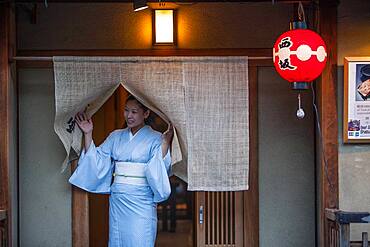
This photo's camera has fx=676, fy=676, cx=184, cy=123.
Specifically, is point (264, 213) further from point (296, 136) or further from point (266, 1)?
point (266, 1)

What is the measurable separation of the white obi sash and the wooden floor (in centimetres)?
320

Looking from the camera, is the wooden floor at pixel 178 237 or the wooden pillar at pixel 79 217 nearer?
the wooden pillar at pixel 79 217

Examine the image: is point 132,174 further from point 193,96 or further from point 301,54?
point 301,54

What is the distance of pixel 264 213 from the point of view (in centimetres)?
802

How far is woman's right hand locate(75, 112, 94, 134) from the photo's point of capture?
766 centimetres

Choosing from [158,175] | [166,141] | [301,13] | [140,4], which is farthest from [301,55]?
[158,175]

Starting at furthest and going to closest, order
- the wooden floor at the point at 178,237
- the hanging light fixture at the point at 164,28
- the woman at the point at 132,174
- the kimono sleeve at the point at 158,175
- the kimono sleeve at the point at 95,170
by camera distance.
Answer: the wooden floor at the point at 178,237
the hanging light fixture at the point at 164,28
the kimono sleeve at the point at 95,170
the woman at the point at 132,174
the kimono sleeve at the point at 158,175

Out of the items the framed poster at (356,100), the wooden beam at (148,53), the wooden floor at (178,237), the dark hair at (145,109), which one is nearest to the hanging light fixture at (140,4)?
the wooden beam at (148,53)

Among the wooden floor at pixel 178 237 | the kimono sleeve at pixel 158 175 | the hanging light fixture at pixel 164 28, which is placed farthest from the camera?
the wooden floor at pixel 178 237

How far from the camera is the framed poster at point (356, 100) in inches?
286

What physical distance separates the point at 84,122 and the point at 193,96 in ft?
4.29

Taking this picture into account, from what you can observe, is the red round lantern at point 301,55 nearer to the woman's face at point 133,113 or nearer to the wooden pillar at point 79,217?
the woman's face at point 133,113

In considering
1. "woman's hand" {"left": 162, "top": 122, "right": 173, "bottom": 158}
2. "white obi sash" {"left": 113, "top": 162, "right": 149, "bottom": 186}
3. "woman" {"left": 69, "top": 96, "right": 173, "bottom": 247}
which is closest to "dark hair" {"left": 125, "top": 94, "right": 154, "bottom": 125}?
"woman" {"left": 69, "top": 96, "right": 173, "bottom": 247}

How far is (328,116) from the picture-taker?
23.2 feet
